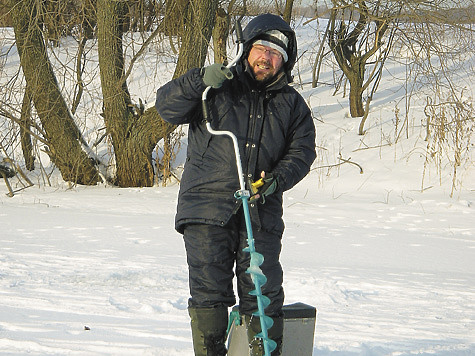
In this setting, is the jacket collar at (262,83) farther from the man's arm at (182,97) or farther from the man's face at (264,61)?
the man's arm at (182,97)

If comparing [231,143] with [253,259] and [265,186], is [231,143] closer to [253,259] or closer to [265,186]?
[265,186]

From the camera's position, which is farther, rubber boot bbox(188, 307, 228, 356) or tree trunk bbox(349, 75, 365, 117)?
tree trunk bbox(349, 75, 365, 117)

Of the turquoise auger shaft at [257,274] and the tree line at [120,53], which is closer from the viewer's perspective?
the turquoise auger shaft at [257,274]

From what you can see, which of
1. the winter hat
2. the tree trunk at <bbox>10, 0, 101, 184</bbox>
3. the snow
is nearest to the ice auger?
the winter hat

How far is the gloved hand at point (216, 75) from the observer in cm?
274

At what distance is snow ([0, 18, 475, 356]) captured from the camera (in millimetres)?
3709

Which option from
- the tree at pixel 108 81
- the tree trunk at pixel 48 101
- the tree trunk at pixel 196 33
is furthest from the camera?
the tree trunk at pixel 48 101

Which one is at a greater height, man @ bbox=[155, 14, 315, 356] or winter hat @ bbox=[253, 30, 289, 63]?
winter hat @ bbox=[253, 30, 289, 63]

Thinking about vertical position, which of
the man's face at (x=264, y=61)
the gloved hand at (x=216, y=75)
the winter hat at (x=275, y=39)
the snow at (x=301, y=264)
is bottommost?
the snow at (x=301, y=264)

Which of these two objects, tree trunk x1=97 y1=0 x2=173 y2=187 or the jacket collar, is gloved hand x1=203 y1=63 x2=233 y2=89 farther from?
tree trunk x1=97 y1=0 x2=173 y2=187

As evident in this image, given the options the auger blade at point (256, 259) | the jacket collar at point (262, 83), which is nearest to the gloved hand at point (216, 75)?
the jacket collar at point (262, 83)

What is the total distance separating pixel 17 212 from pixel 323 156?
5.65 metres

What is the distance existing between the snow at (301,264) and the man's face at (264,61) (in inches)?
58.1

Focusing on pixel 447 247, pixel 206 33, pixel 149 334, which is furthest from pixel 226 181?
pixel 206 33
